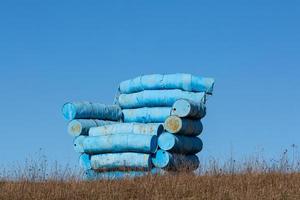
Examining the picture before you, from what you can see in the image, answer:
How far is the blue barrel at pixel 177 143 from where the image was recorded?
11602mm

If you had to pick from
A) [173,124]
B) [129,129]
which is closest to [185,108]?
[173,124]

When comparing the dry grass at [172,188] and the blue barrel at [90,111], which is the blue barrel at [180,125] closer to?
the blue barrel at [90,111]

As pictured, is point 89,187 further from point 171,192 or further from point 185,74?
point 185,74

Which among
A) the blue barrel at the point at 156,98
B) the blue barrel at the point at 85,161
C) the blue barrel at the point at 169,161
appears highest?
the blue barrel at the point at 156,98

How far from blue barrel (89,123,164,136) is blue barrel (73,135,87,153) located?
0.82 ft

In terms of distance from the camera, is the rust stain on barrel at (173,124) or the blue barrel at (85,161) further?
the blue barrel at (85,161)

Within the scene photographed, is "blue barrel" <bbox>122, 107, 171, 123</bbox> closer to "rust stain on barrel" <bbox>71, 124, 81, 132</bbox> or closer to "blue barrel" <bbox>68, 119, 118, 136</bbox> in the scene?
"blue barrel" <bbox>68, 119, 118, 136</bbox>

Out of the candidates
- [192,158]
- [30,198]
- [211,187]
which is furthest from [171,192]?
[192,158]

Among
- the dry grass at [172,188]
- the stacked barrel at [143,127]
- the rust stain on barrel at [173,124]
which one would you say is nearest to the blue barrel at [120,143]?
the stacked barrel at [143,127]

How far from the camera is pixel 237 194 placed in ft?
25.8

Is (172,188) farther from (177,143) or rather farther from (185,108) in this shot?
(185,108)

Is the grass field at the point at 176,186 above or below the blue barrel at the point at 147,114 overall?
below

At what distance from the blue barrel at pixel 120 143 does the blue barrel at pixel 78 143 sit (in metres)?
0.17

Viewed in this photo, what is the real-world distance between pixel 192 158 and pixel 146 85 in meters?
2.01
